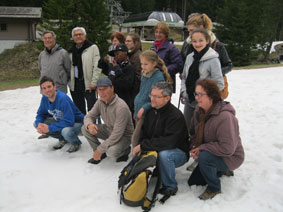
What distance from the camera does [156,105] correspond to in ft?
10.3

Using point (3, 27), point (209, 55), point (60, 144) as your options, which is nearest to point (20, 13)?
point (3, 27)

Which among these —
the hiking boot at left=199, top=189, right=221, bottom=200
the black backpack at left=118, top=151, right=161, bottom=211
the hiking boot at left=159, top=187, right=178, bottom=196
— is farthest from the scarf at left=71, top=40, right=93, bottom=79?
the hiking boot at left=199, top=189, right=221, bottom=200

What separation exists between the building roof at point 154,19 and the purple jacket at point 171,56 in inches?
1417

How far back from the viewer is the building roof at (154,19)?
38875 mm

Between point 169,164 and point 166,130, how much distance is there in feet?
1.37

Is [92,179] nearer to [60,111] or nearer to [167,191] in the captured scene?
[167,191]

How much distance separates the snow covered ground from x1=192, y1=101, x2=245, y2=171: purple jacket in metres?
0.54

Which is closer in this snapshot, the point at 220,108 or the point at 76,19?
the point at 220,108

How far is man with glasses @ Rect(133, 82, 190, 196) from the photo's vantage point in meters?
3.04

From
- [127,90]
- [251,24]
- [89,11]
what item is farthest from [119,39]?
[251,24]

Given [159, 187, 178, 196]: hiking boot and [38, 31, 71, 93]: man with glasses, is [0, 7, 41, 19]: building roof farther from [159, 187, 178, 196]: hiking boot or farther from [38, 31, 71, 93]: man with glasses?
[159, 187, 178, 196]: hiking boot

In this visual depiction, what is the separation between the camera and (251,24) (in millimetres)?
27016

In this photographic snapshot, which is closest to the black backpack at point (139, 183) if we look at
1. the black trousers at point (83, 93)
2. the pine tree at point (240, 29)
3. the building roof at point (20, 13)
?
the black trousers at point (83, 93)

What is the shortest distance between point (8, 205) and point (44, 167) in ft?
3.21
